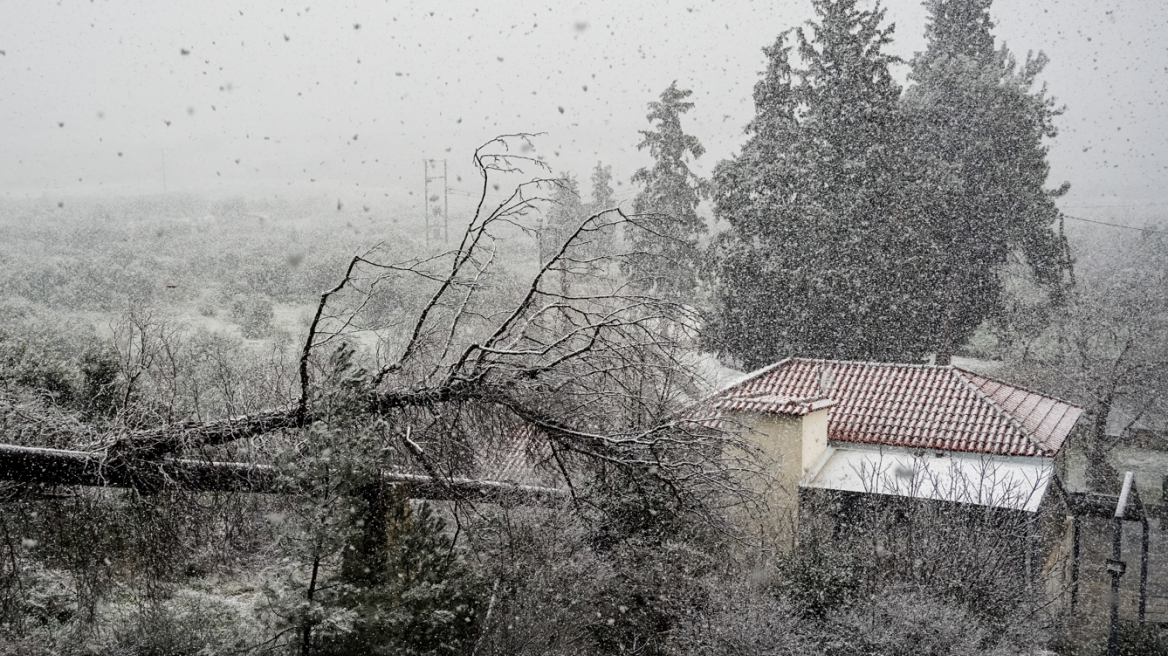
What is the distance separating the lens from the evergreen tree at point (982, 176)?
24.1 meters

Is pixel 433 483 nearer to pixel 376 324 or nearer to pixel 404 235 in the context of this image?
pixel 376 324

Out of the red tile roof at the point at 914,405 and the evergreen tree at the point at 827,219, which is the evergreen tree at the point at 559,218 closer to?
the red tile roof at the point at 914,405

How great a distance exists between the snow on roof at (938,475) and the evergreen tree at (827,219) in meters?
7.12

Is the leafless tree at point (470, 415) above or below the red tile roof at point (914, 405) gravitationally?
above

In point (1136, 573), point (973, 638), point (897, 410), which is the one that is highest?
point (897, 410)

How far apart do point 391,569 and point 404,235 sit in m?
26.3

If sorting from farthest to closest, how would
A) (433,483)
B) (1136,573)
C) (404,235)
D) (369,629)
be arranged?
(404,235) → (1136,573) → (433,483) → (369,629)

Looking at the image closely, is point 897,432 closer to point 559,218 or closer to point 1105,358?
point 1105,358

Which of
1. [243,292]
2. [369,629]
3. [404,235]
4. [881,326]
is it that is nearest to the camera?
[369,629]

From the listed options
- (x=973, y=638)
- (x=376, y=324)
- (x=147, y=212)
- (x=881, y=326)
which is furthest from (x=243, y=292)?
(x=973, y=638)

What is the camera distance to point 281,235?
34.3 m

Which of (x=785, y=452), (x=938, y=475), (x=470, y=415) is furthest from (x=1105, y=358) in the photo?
(x=470, y=415)

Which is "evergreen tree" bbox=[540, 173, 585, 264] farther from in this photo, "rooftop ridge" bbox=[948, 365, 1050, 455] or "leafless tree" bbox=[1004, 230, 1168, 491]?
"leafless tree" bbox=[1004, 230, 1168, 491]

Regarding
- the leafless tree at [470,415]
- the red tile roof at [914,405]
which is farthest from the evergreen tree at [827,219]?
the leafless tree at [470,415]
